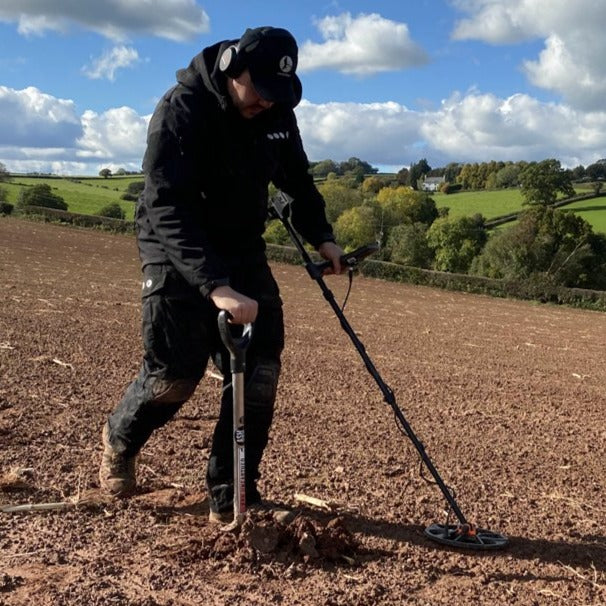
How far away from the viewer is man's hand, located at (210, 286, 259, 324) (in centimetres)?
352

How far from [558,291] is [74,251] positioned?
763 inches

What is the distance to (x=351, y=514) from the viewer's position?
4.26m

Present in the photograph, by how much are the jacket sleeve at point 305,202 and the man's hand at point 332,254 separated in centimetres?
5

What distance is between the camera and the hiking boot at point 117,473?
4273mm

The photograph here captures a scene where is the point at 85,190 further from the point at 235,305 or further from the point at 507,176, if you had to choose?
the point at 235,305

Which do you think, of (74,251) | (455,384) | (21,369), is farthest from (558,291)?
(21,369)

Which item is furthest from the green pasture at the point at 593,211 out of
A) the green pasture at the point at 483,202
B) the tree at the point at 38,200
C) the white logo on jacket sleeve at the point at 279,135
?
the white logo on jacket sleeve at the point at 279,135

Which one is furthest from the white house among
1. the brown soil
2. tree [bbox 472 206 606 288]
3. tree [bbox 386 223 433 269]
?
the brown soil

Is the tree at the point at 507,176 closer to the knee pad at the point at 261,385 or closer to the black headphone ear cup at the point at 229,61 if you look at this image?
the knee pad at the point at 261,385

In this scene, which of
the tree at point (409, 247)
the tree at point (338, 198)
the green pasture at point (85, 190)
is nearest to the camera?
the green pasture at point (85, 190)

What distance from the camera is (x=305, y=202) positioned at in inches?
180

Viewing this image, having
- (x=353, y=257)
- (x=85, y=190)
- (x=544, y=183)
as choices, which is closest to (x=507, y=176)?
(x=544, y=183)

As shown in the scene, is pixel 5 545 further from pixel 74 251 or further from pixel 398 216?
pixel 398 216

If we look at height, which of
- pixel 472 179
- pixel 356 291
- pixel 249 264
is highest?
pixel 472 179
